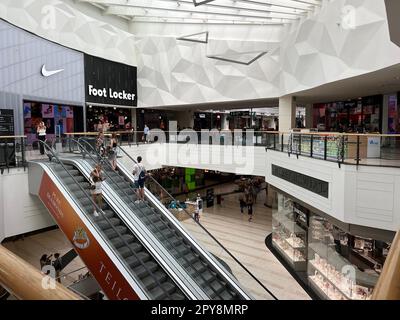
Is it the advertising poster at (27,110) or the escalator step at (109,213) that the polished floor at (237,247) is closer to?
the escalator step at (109,213)

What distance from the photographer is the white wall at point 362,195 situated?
769 centimetres

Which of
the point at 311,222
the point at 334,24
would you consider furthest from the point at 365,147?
the point at 334,24

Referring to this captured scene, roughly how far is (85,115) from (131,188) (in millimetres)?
13136

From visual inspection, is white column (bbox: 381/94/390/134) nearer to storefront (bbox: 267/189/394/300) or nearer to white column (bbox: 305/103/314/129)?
white column (bbox: 305/103/314/129)

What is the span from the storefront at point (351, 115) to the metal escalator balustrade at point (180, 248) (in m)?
13.4

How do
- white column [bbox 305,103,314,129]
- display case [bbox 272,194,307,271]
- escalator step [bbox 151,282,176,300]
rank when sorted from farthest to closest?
white column [bbox 305,103,314,129] → display case [bbox 272,194,307,271] → escalator step [bbox 151,282,176,300]

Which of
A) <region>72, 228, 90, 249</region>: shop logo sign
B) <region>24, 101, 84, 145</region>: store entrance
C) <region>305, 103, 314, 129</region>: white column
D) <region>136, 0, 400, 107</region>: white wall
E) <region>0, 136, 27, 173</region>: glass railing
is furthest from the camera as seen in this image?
<region>305, 103, 314, 129</region>: white column

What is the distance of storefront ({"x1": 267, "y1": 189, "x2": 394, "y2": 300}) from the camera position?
905 centimetres

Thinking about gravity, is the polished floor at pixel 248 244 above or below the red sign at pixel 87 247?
below

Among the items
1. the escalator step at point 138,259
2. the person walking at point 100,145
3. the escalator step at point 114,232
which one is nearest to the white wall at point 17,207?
the person walking at point 100,145

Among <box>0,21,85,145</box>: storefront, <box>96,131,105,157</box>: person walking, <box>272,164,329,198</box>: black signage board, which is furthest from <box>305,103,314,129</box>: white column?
<box>96,131,105,157</box>: person walking

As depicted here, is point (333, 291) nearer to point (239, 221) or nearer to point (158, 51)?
point (239, 221)

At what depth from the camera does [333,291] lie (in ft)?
33.2

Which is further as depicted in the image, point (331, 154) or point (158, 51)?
point (158, 51)
